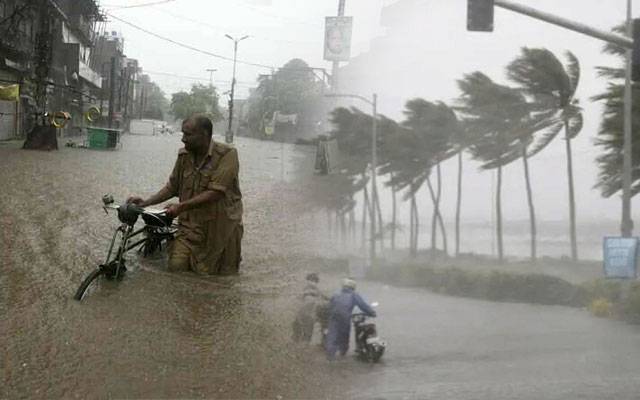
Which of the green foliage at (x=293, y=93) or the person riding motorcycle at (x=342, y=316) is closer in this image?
the person riding motorcycle at (x=342, y=316)

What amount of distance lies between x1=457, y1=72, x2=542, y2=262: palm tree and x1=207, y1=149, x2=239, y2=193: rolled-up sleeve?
211 centimetres

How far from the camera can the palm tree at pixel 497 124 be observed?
18.4ft

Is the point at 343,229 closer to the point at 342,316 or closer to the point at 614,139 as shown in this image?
the point at 342,316

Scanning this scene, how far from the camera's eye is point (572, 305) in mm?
4461

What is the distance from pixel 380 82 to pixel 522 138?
1408 mm

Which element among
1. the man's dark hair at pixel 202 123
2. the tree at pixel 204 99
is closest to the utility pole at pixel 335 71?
the man's dark hair at pixel 202 123

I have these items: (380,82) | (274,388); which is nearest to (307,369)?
(274,388)

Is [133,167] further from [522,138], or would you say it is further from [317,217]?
[522,138]

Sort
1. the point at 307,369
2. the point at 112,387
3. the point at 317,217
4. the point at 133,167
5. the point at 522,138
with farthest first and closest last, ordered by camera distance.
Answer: the point at 133,167 < the point at 317,217 < the point at 522,138 < the point at 307,369 < the point at 112,387

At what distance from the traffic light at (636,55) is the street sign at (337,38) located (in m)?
2.86

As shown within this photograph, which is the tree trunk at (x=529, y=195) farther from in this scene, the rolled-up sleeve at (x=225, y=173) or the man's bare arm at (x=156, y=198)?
the man's bare arm at (x=156, y=198)

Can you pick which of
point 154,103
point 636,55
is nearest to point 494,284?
point 636,55

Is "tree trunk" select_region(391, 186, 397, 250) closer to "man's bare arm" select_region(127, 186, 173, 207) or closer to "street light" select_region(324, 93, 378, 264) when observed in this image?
"street light" select_region(324, 93, 378, 264)

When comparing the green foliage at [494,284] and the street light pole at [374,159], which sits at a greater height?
the street light pole at [374,159]
